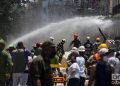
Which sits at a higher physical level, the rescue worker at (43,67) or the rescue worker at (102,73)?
the rescue worker at (43,67)

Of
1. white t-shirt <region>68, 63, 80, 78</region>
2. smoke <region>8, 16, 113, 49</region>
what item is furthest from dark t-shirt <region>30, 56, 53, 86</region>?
smoke <region>8, 16, 113, 49</region>

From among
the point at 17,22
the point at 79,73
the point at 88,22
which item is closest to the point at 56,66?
the point at 79,73

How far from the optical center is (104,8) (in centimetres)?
7856

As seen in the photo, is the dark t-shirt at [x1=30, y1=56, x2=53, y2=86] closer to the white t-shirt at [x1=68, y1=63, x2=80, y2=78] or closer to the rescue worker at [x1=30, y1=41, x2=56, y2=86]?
the rescue worker at [x1=30, y1=41, x2=56, y2=86]

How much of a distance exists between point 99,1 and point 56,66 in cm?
6611

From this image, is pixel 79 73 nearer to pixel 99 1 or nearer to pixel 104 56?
pixel 104 56

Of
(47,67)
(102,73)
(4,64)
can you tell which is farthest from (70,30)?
(47,67)

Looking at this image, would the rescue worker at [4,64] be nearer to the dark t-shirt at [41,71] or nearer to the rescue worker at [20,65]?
the dark t-shirt at [41,71]

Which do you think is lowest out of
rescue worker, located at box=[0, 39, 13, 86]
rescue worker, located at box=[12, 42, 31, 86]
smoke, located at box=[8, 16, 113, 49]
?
smoke, located at box=[8, 16, 113, 49]

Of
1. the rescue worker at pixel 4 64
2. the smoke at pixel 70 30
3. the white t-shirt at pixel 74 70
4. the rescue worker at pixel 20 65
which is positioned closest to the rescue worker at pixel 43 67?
the rescue worker at pixel 4 64

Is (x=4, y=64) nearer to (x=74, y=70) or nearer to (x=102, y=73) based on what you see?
(x=102, y=73)

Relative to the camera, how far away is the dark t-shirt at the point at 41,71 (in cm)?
1050

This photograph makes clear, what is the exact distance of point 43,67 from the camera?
34.6 feet

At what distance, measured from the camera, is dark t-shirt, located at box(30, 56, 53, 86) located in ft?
34.5
